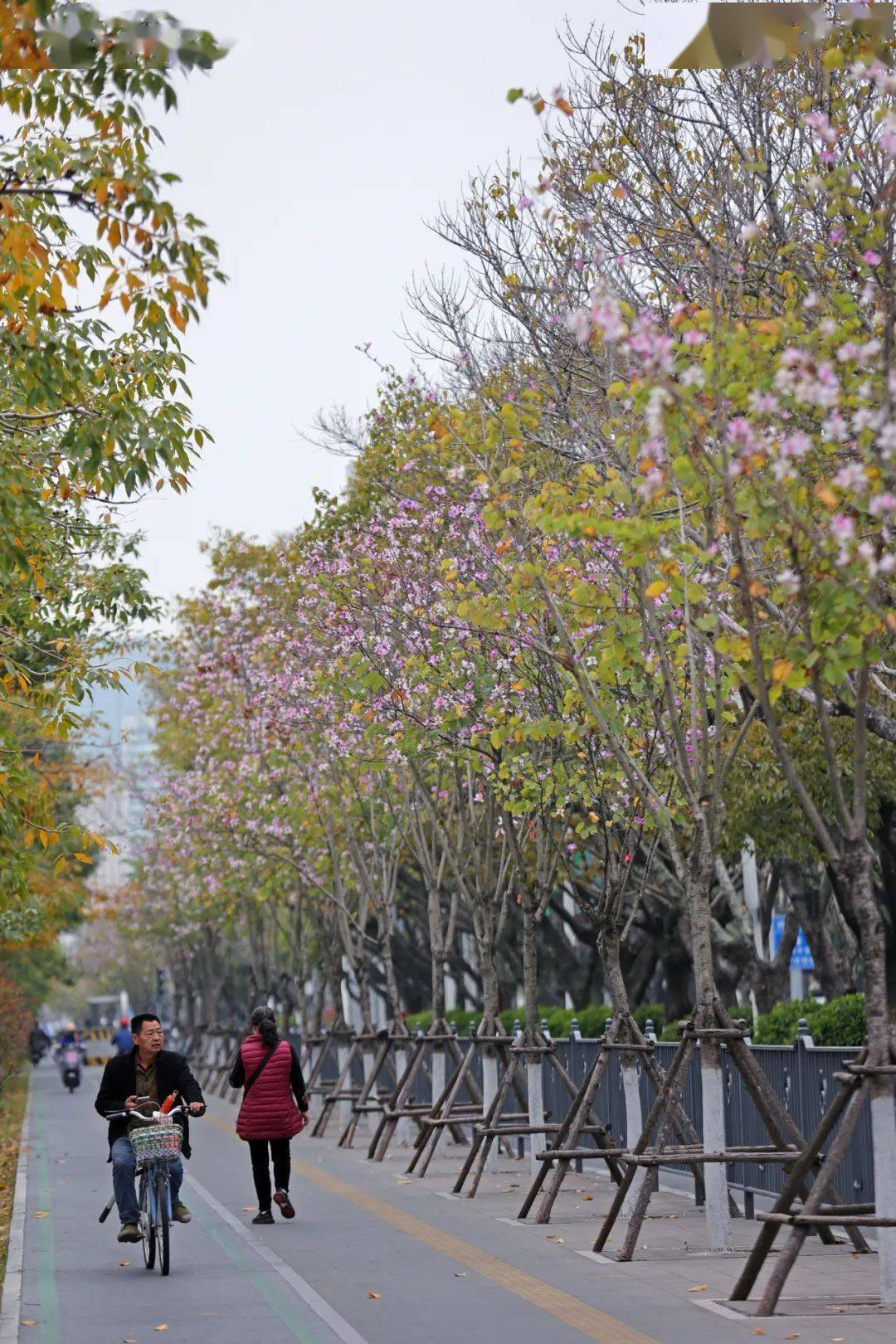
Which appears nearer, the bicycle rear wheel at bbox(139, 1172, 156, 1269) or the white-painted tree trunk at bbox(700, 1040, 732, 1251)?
the white-painted tree trunk at bbox(700, 1040, 732, 1251)

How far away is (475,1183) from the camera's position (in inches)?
731

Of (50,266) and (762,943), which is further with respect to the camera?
(762,943)

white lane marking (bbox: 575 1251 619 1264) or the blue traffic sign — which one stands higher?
the blue traffic sign

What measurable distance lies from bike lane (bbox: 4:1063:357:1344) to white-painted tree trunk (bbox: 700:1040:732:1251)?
2.96 m

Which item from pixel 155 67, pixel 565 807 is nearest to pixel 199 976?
pixel 565 807

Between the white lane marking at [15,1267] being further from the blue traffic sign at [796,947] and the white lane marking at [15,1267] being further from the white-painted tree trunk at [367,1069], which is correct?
the blue traffic sign at [796,947]

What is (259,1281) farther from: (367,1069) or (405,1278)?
(367,1069)

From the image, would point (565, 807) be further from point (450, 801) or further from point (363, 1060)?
point (363, 1060)

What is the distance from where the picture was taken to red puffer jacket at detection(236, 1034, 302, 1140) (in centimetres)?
1644

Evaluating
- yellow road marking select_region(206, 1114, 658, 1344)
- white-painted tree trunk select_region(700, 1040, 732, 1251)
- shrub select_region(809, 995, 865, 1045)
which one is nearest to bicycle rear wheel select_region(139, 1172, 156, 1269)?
yellow road marking select_region(206, 1114, 658, 1344)

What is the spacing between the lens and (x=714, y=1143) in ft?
43.3

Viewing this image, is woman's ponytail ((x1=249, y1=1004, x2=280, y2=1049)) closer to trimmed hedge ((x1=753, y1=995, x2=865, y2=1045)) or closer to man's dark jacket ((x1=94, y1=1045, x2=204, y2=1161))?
man's dark jacket ((x1=94, y1=1045, x2=204, y2=1161))

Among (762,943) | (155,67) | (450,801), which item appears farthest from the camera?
(762,943)

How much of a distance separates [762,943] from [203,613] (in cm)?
1252
